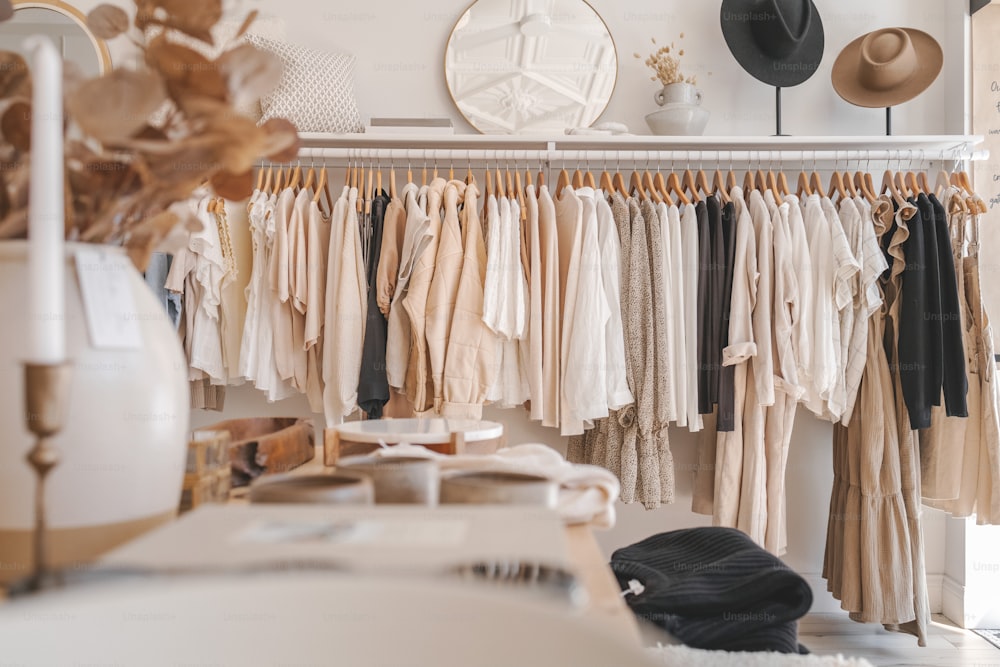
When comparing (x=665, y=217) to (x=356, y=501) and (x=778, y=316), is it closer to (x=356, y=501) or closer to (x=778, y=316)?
(x=778, y=316)

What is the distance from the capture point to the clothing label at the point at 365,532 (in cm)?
43

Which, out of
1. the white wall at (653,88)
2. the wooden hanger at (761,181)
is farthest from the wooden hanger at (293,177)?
the wooden hanger at (761,181)

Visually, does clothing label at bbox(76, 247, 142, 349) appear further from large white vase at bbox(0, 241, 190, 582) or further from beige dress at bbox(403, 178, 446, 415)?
beige dress at bbox(403, 178, 446, 415)

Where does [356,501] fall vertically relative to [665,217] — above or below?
below

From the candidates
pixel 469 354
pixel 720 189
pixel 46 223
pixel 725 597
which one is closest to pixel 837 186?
pixel 720 189

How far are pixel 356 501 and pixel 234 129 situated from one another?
28 centimetres

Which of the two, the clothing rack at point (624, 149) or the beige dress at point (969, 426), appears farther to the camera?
the clothing rack at point (624, 149)

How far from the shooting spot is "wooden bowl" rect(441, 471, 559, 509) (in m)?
0.55

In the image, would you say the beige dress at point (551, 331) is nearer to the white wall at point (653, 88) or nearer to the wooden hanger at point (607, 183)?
the wooden hanger at point (607, 183)

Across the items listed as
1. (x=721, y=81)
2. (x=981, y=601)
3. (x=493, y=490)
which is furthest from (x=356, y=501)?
(x=981, y=601)

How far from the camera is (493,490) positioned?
0.55 m

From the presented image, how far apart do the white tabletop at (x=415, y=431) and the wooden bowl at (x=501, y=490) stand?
0.90ft

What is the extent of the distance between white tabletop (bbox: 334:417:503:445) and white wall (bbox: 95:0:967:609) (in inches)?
75.8

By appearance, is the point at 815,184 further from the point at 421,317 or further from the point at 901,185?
the point at 421,317
